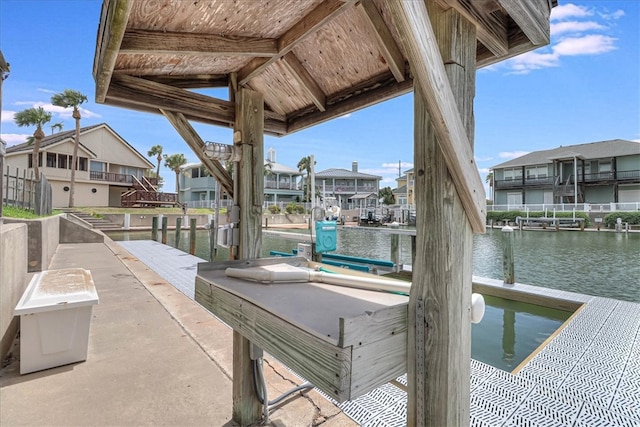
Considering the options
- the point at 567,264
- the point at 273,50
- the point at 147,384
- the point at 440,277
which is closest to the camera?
the point at 440,277

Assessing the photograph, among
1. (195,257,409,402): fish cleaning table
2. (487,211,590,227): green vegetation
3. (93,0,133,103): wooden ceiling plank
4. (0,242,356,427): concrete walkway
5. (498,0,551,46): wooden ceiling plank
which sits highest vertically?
(498,0,551,46): wooden ceiling plank

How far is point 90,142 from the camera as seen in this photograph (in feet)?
85.3

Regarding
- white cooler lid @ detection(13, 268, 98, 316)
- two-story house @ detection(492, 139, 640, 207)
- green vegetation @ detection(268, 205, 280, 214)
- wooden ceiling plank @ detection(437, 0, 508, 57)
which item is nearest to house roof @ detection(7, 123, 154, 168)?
green vegetation @ detection(268, 205, 280, 214)

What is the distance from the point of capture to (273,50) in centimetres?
191

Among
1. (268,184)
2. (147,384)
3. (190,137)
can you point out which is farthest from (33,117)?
(190,137)

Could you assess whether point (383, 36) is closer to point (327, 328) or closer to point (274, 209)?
point (327, 328)

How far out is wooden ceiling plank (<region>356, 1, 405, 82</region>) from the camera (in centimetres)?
163

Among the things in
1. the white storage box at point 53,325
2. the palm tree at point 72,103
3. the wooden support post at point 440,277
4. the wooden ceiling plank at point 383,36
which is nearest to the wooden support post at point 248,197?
the wooden ceiling plank at point 383,36

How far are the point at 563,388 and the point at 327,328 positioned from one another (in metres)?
2.93

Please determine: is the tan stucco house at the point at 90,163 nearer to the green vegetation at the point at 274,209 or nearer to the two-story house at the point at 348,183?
the green vegetation at the point at 274,209

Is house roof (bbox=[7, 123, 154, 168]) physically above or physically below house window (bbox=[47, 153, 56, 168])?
above

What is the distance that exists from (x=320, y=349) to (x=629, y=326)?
5410mm

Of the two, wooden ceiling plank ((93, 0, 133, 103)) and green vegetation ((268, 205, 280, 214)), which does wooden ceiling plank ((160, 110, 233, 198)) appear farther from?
green vegetation ((268, 205, 280, 214))

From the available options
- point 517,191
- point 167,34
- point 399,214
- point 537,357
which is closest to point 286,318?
point 167,34
